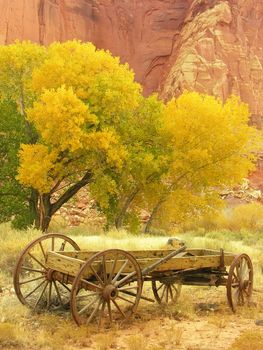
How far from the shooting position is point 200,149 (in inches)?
844

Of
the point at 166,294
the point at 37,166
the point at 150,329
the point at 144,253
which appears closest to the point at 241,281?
the point at 166,294

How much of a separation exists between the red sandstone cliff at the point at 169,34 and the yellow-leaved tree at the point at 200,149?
2021cm

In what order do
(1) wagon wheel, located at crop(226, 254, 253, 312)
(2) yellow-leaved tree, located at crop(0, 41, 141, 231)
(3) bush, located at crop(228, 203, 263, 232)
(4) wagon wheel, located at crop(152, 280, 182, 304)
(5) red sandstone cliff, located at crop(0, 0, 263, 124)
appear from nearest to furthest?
(1) wagon wheel, located at crop(226, 254, 253, 312) → (4) wagon wheel, located at crop(152, 280, 182, 304) → (2) yellow-leaved tree, located at crop(0, 41, 141, 231) → (3) bush, located at crop(228, 203, 263, 232) → (5) red sandstone cliff, located at crop(0, 0, 263, 124)

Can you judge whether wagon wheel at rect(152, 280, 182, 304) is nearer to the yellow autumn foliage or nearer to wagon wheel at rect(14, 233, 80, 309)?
wagon wheel at rect(14, 233, 80, 309)

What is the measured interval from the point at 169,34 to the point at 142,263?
42.9 m

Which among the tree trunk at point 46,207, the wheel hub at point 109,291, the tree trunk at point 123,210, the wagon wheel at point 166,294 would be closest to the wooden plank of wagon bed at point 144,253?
the wagon wheel at point 166,294

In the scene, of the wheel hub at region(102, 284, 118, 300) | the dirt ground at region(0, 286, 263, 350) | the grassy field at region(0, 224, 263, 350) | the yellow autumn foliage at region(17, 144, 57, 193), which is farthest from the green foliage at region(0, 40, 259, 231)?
the wheel hub at region(102, 284, 118, 300)

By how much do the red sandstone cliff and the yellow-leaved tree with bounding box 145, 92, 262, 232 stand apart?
66.3 feet

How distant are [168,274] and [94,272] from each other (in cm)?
171

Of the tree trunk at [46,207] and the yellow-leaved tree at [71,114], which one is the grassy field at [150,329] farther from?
the tree trunk at [46,207]

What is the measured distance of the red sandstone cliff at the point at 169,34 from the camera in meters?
42.9

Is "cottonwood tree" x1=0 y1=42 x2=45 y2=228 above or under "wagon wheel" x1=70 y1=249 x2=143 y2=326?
above

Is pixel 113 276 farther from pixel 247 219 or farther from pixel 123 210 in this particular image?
pixel 247 219

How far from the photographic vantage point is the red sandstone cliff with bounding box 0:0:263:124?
42.9m
